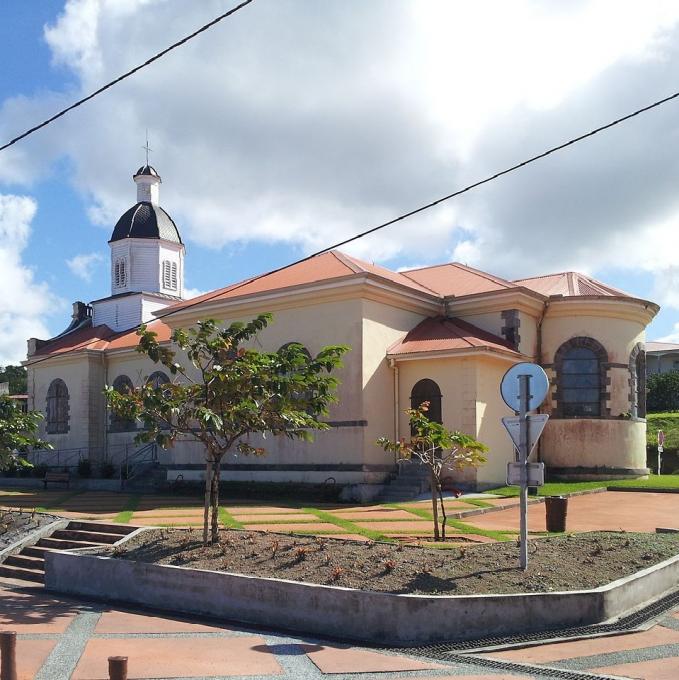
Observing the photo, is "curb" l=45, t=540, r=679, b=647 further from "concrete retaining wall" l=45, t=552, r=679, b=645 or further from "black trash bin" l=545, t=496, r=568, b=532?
"black trash bin" l=545, t=496, r=568, b=532

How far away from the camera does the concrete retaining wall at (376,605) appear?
9.11 m

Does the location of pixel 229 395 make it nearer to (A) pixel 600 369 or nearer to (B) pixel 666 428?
(A) pixel 600 369

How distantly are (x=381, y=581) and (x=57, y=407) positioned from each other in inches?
1172

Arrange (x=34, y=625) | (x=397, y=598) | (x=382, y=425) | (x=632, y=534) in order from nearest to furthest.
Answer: (x=397, y=598) < (x=34, y=625) < (x=632, y=534) < (x=382, y=425)

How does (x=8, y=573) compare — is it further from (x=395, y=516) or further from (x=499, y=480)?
(x=499, y=480)

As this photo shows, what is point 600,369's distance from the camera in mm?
26750

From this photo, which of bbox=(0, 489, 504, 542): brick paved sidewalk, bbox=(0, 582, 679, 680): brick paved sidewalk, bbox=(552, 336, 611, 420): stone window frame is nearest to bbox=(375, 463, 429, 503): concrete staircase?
bbox=(0, 489, 504, 542): brick paved sidewalk

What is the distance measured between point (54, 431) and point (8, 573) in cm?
2326

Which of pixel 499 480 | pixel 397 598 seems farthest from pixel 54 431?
pixel 397 598

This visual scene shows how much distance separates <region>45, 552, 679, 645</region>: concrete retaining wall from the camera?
9.11 m

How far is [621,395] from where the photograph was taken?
87.5 ft

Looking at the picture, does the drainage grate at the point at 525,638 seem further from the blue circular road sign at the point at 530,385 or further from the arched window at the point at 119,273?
the arched window at the point at 119,273

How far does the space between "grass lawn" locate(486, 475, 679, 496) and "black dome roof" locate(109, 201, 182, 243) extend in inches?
919

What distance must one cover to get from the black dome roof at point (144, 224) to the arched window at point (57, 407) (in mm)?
8202
